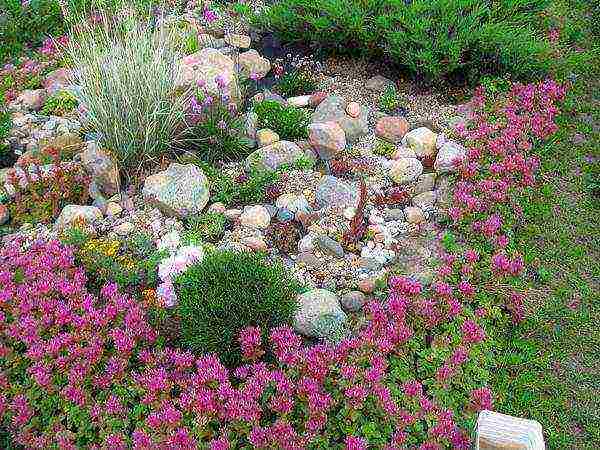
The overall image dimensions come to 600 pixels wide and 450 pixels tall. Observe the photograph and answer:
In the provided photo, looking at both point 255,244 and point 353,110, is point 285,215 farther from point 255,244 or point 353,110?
point 353,110

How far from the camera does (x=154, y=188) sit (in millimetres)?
4668

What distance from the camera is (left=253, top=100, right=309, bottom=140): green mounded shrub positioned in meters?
5.34

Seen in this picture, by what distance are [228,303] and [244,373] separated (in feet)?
1.21

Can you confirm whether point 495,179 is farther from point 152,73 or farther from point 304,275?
Answer: point 152,73

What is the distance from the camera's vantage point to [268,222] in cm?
466

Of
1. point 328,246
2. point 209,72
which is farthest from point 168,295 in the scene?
point 209,72

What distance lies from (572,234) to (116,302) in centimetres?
337

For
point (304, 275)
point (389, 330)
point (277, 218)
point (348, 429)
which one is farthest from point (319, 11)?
point (348, 429)

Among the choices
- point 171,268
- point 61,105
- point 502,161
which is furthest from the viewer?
point 61,105

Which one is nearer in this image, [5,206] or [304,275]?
[304,275]

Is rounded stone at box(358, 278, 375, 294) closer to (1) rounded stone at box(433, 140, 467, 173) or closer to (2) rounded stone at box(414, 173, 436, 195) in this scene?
(2) rounded stone at box(414, 173, 436, 195)

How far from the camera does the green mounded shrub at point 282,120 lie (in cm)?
534

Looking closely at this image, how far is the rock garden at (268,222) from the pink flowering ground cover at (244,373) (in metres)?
0.01

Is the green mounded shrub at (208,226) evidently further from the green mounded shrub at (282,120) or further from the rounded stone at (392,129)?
the rounded stone at (392,129)
